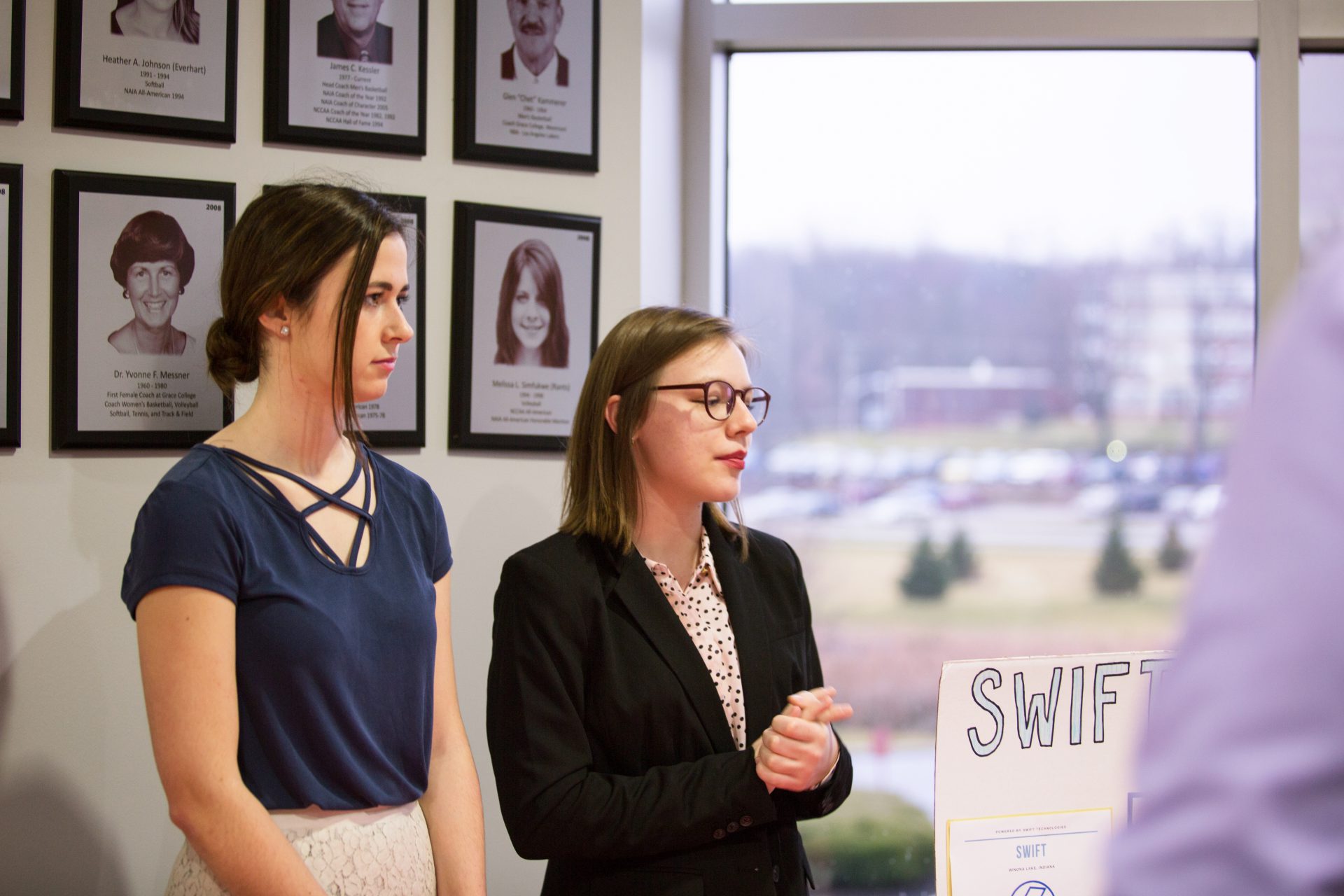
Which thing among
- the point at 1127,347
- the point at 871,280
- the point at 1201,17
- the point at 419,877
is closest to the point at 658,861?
the point at 419,877

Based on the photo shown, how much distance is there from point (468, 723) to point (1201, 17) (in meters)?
2.58

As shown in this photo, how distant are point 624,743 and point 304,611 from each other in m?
0.56

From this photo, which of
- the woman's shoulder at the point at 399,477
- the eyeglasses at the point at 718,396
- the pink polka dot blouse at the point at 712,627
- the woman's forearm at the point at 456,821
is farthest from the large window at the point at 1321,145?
the woman's forearm at the point at 456,821

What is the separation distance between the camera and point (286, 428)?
5.70 ft

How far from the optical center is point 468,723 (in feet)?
7.87

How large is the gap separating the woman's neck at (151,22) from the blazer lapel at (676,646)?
1.35m

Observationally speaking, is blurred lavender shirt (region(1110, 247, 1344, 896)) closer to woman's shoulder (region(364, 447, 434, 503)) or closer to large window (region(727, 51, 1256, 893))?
woman's shoulder (region(364, 447, 434, 503))

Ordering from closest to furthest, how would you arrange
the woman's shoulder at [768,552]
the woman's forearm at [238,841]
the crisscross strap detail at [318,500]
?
1. the woman's forearm at [238,841]
2. the crisscross strap detail at [318,500]
3. the woman's shoulder at [768,552]

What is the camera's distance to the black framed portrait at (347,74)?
2.22 metres

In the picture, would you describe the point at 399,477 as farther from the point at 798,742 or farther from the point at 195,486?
the point at 798,742

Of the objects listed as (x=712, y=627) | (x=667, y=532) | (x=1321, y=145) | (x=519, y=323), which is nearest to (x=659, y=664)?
(x=712, y=627)

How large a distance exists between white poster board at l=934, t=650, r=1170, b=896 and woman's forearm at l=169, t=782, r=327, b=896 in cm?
94

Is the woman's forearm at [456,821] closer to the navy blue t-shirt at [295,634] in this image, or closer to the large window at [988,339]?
the navy blue t-shirt at [295,634]

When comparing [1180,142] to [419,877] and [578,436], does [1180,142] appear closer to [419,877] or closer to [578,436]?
[578,436]
